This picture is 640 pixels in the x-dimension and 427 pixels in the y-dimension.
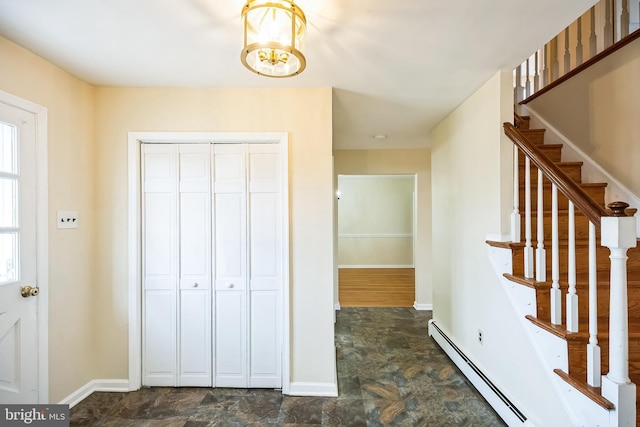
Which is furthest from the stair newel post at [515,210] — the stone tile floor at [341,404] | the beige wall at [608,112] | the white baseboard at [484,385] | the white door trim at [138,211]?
the white door trim at [138,211]

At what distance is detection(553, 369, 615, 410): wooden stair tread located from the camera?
1309 millimetres

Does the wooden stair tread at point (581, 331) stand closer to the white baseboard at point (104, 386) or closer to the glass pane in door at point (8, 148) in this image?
the white baseboard at point (104, 386)

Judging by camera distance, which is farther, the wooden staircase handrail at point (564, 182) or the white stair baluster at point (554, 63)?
the white stair baluster at point (554, 63)

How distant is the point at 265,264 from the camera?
2.42 metres

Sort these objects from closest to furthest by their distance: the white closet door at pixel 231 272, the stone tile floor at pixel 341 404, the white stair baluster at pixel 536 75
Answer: the stone tile floor at pixel 341 404
the white closet door at pixel 231 272
the white stair baluster at pixel 536 75

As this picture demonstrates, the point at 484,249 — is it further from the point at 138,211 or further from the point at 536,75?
the point at 138,211

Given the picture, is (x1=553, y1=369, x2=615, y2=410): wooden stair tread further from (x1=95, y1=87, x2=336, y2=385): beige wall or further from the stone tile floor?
(x1=95, y1=87, x2=336, y2=385): beige wall

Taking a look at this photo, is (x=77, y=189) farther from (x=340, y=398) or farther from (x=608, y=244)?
(x=608, y=244)

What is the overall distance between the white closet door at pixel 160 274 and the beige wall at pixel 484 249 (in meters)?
2.53

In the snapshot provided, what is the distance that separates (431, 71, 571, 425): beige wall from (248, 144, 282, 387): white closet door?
1667 millimetres

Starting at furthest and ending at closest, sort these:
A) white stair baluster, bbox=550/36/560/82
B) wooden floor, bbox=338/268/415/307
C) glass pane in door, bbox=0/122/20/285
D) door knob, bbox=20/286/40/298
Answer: wooden floor, bbox=338/268/415/307 → white stair baluster, bbox=550/36/560/82 → door knob, bbox=20/286/40/298 → glass pane in door, bbox=0/122/20/285

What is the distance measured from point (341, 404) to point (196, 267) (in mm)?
1580

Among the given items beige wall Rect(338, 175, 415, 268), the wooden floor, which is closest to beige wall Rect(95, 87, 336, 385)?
the wooden floor

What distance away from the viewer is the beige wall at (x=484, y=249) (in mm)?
1877
